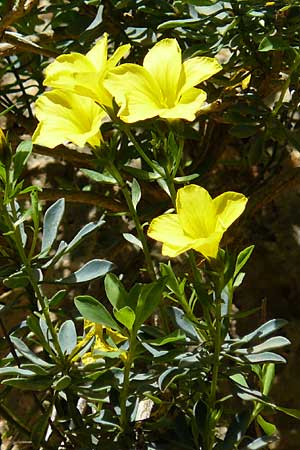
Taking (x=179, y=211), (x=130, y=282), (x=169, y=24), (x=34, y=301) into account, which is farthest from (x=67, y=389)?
(x=130, y=282)

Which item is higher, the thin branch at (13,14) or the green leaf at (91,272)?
the thin branch at (13,14)

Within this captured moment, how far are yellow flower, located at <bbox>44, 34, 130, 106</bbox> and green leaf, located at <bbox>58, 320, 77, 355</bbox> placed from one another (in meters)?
0.23

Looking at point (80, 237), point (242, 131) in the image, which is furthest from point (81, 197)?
point (80, 237)

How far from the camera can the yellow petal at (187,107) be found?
78 centimetres

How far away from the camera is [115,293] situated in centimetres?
78

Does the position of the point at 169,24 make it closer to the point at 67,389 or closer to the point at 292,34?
the point at 292,34

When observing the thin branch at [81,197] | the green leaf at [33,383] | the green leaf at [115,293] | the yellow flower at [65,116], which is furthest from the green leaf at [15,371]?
the thin branch at [81,197]

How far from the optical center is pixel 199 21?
104 cm

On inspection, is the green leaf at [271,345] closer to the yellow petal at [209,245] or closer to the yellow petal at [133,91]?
the yellow petal at [209,245]

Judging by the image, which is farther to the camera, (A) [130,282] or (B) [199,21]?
(A) [130,282]

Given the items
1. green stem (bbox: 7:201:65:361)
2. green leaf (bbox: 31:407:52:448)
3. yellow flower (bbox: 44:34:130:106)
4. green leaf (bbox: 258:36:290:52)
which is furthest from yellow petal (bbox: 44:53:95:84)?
green leaf (bbox: 31:407:52:448)

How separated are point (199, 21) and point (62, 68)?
0.28 meters

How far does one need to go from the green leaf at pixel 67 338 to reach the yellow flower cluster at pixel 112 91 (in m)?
0.19

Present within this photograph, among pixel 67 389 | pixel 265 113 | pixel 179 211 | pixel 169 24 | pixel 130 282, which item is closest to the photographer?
pixel 179 211
